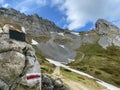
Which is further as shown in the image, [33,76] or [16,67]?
[33,76]

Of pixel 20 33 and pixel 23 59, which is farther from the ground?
pixel 20 33

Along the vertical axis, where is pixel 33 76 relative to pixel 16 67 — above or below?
below

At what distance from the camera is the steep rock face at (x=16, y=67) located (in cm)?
4138

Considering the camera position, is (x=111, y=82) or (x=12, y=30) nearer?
(x=12, y=30)

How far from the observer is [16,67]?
41.9 metres

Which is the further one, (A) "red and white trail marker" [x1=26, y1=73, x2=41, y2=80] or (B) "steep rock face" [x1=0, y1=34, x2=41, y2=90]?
(A) "red and white trail marker" [x1=26, y1=73, x2=41, y2=80]

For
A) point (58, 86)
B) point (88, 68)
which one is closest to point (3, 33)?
point (58, 86)

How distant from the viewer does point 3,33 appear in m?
43.9

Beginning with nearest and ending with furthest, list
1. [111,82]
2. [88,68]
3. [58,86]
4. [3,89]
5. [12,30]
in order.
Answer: [3,89], [12,30], [58,86], [111,82], [88,68]

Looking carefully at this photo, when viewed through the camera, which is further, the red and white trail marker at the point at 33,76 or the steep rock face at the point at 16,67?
the red and white trail marker at the point at 33,76

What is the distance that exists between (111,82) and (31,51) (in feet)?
367

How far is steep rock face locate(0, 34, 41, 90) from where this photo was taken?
136 feet

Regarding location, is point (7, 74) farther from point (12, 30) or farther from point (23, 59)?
point (12, 30)

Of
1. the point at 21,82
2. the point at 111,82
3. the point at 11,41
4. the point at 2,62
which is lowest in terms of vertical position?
the point at 111,82
